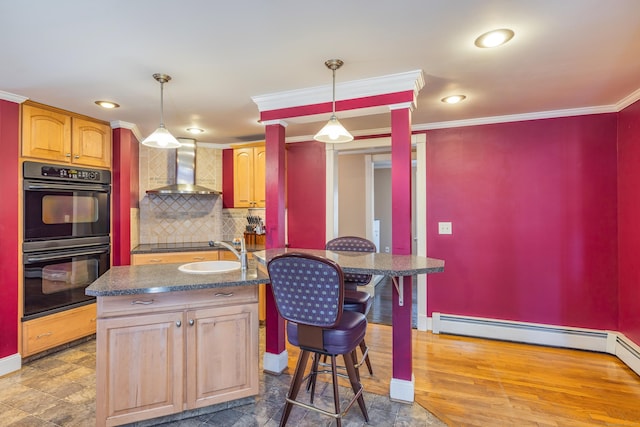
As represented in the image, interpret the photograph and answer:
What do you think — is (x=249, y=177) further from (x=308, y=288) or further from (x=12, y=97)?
(x=308, y=288)

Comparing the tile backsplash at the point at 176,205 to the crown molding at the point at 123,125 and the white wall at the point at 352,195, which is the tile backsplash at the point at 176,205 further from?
the white wall at the point at 352,195

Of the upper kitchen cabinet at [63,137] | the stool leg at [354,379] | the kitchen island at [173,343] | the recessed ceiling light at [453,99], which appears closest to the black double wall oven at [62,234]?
Answer: the upper kitchen cabinet at [63,137]

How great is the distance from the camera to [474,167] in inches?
135

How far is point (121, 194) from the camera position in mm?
3498

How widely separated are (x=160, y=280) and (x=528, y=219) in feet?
10.9

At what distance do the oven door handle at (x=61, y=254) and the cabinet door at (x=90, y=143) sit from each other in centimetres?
86

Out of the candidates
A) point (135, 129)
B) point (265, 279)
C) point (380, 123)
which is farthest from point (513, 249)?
point (135, 129)

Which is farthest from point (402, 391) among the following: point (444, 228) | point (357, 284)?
point (444, 228)

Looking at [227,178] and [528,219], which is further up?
[227,178]

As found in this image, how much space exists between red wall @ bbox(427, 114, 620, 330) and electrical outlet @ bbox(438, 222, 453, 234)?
4cm

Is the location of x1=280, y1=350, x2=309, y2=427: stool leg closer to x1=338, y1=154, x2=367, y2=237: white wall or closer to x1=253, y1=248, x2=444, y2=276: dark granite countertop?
x1=253, y1=248, x2=444, y2=276: dark granite countertop

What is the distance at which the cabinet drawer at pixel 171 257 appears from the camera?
11.8ft

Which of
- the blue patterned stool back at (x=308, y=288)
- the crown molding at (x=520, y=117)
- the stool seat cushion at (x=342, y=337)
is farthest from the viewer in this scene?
the crown molding at (x=520, y=117)

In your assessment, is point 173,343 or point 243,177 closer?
point 173,343
